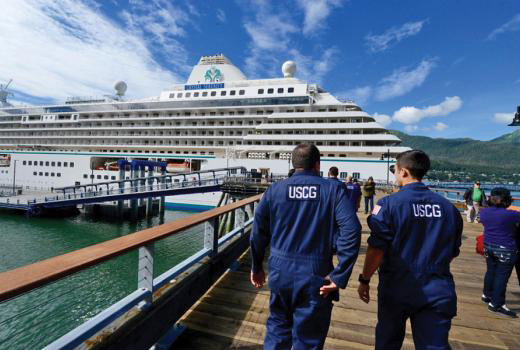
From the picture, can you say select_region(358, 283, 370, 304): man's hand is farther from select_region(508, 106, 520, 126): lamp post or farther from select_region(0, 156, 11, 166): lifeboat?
select_region(0, 156, 11, 166): lifeboat

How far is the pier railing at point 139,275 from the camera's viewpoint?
1.33 m

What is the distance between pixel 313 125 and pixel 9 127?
166ft

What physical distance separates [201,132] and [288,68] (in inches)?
576

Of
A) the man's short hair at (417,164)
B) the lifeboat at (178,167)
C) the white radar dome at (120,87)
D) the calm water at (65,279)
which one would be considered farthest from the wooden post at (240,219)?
the white radar dome at (120,87)

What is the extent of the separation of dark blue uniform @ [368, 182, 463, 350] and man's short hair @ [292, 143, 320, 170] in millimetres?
578

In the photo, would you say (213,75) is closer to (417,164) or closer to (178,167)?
(178,167)

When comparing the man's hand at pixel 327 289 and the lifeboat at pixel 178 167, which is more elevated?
the lifeboat at pixel 178 167

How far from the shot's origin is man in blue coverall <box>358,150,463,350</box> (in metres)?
1.66

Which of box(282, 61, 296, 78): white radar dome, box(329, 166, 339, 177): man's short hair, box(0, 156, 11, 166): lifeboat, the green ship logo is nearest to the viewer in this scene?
box(329, 166, 339, 177): man's short hair

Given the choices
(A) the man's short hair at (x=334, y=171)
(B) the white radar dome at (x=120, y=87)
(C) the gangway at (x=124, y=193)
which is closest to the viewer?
(A) the man's short hair at (x=334, y=171)

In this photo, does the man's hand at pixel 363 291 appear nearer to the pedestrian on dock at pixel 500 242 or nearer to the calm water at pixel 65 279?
the calm water at pixel 65 279

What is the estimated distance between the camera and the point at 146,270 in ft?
7.49

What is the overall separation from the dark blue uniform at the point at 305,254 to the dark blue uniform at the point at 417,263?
0.89ft

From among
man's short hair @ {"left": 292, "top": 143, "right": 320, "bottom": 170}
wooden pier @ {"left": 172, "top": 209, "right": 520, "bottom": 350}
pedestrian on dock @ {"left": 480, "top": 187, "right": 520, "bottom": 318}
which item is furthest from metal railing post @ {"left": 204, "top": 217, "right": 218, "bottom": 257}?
pedestrian on dock @ {"left": 480, "top": 187, "right": 520, "bottom": 318}
